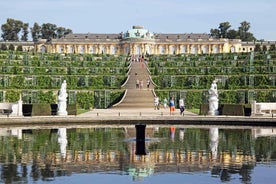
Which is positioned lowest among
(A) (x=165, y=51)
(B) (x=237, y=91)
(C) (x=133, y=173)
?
(C) (x=133, y=173)

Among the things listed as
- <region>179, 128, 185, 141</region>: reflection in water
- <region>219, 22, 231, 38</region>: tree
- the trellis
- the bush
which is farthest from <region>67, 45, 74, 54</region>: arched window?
<region>179, 128, 185, 141</region>: reflection in water

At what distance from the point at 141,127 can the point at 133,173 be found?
19.2 feet

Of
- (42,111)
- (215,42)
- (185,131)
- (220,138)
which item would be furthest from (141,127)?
(215,42)

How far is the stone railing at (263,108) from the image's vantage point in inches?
1278

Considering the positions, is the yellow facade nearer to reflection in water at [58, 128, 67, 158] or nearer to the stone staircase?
the stone staircase

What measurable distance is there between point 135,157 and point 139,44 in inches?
3981

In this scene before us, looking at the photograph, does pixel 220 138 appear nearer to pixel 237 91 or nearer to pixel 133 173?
pixel 133 173

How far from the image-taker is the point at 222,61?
55844mm

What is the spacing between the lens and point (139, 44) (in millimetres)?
117125

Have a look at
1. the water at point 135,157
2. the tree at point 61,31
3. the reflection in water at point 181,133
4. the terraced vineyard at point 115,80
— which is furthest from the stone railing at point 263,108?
the tree at point 61,31

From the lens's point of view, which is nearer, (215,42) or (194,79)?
(194,79)

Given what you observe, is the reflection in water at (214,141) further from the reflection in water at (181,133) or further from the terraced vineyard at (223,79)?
the terraced vineyard at (223,79)

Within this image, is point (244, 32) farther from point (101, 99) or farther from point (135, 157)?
point (135, 157)

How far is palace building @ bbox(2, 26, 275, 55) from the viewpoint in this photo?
117312 millimetres
